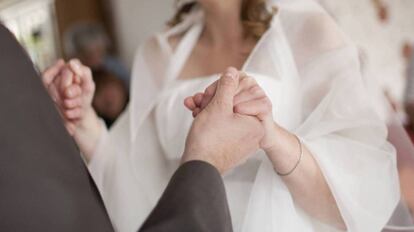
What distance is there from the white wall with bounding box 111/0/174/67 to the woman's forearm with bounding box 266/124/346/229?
2459 millimetres

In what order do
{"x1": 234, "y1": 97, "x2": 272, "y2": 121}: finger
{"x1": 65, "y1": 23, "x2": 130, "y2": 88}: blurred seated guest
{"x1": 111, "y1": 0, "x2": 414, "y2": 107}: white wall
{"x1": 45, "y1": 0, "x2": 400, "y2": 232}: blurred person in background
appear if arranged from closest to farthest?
{"x1": 234, "y1": 97, "x2": 272, "y2": 121}: finger → {"x1": 45, "y1": 0, "x2": 400, "y2": 232}: blurred person in background → {"x1": 111, "y1": 0, "x2": 414, "y2": 107}: white wall → {"x1": 65, "y1": 23, "x2": 130, "y2": 88}: blurred seated guest

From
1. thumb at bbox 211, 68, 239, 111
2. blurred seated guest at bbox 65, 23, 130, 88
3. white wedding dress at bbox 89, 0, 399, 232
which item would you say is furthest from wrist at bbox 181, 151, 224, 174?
blurred seated guest at bbox 65, 23, 130, 88

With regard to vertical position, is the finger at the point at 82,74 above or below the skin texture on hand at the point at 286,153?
above

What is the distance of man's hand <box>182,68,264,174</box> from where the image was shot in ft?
2.56

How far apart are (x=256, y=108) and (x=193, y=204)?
0.85 feet

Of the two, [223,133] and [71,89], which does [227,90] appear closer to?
[223,133]

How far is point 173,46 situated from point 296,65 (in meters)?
0.35

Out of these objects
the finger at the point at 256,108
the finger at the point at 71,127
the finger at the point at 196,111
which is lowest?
the finger at the point at 71,127

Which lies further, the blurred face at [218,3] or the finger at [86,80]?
the blurred face at [218,3]

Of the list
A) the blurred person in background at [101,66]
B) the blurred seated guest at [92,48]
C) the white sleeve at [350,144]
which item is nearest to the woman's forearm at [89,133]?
the white sleeve at [350,144]

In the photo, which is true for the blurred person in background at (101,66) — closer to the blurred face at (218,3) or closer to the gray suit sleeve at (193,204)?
the blurred face at (218,3)

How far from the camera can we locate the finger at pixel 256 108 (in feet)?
2.84

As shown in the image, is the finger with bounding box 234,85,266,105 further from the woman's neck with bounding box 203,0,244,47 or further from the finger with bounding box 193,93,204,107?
the woman's neck with bounding box 203,0,244,47

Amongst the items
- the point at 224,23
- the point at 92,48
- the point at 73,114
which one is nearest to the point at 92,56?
the point at 92,48
